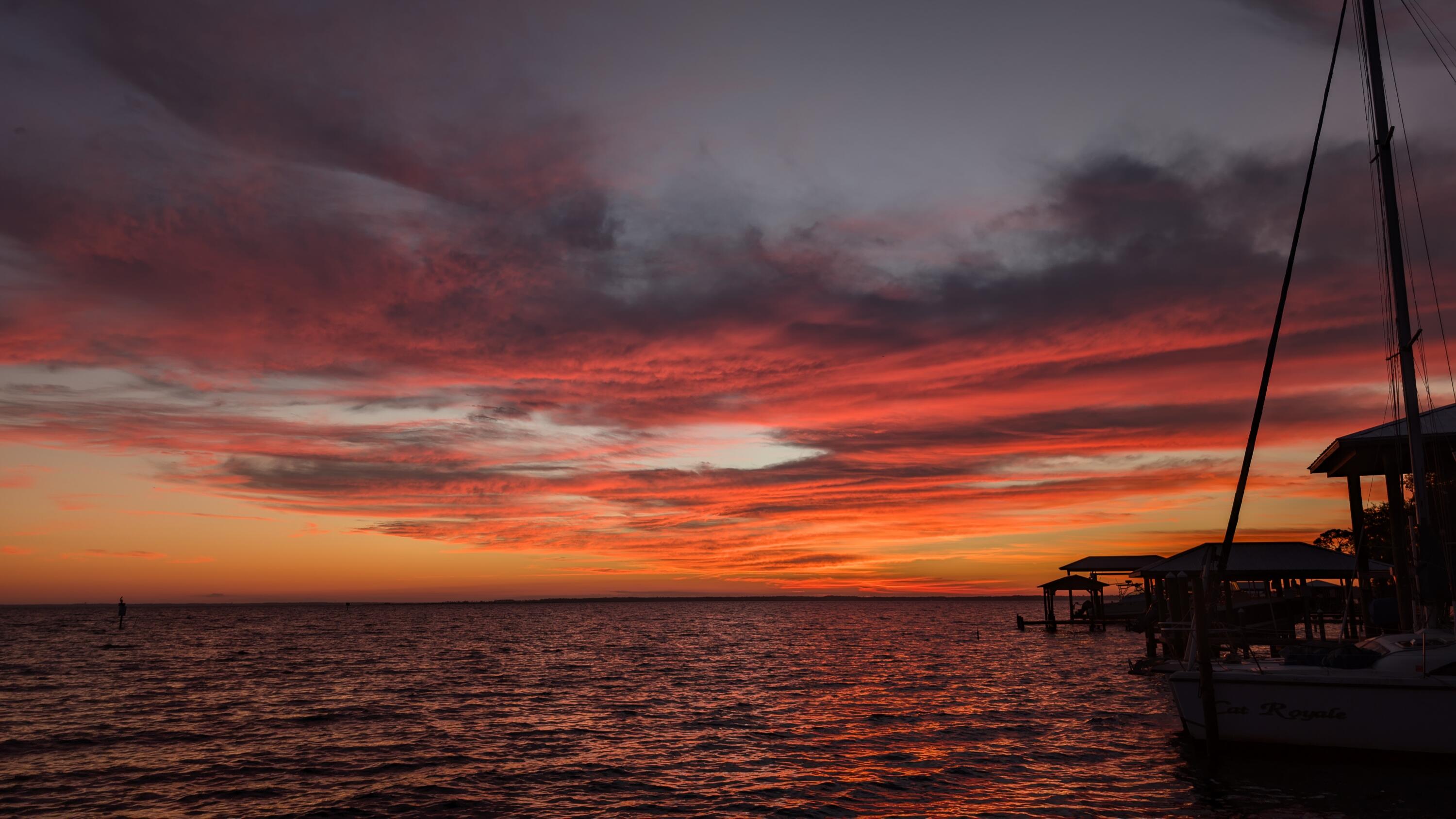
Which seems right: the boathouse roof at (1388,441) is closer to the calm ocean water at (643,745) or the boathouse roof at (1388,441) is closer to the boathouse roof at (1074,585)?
the calm ocean water at (643,745)

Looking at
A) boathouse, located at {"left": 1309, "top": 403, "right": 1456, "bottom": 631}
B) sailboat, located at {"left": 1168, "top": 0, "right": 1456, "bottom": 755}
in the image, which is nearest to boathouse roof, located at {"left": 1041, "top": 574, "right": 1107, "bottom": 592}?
boathouse, located at {"left": 1309, "top": 403, "right": 1456, "bottom": 631}

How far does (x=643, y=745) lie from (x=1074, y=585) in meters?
59.6

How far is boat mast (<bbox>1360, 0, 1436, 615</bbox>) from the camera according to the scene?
21594 mm

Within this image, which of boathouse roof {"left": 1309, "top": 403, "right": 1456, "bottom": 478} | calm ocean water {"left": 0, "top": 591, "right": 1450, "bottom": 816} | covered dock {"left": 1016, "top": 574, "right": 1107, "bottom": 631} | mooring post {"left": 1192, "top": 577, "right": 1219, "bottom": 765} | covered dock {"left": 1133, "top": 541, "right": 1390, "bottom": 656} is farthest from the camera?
A: covered dock {"left": 1016, "top": 574, "right": 1107, "bottom": 631}

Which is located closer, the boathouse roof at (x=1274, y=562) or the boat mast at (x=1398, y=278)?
the boat mast at (x=1398, y=278)

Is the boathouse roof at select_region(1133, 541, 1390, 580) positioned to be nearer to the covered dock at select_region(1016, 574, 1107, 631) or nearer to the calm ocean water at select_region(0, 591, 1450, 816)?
the calm ocean water at select_region(0, 591, 1450, 816)

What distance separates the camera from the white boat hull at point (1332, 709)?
18.8m

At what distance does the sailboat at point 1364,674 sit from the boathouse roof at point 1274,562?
11.7m

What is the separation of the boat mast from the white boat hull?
3.70 meters

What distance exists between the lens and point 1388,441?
99.0 ft

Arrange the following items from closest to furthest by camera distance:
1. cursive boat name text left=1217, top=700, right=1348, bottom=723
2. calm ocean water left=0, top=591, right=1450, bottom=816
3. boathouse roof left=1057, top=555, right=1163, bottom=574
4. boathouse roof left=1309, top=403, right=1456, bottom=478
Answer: calm ocean water left=0, top=591, right=1450, bottom=816 < cursive boat name text left=1217, top=700, right=1348, bottom=723 < boathouse roof left=1309, top=403, right=1456, bottom=478 < boathouse roof left=1057, top=555, right=1163, bottom=574

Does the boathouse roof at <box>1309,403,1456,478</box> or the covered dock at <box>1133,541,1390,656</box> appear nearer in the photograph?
the boathouse roof at <box>1309,403,1456,478</box>

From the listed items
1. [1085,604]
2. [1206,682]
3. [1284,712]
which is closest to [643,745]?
[1206,682]

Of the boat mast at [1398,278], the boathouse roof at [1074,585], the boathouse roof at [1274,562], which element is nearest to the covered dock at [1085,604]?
the boathouse roof at [1074,585]
